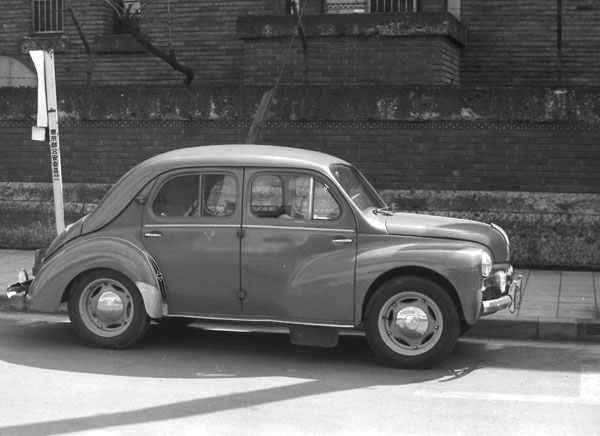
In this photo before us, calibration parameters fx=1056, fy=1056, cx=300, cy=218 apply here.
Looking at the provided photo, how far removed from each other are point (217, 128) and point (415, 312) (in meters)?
5.97

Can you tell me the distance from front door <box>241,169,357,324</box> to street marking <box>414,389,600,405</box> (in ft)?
3.75

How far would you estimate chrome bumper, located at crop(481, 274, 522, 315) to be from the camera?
8133 millimetres

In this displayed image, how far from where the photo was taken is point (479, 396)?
281 inches

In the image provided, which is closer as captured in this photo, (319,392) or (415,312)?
(319,392)

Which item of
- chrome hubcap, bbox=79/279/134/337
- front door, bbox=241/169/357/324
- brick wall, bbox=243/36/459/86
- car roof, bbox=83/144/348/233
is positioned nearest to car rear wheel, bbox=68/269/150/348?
chrome hubcap, bbox=79/279/134/337

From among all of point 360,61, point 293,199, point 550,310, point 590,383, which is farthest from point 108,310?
point 360,61

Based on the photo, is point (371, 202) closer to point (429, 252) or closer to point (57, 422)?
point (429, 252)

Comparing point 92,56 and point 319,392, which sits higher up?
point 92,56

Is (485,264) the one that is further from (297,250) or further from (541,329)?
(541,329)

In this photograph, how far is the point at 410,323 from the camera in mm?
7984

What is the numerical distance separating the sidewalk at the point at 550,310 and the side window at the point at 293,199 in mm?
2149

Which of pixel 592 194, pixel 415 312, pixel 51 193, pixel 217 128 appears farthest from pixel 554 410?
pixel 51 193

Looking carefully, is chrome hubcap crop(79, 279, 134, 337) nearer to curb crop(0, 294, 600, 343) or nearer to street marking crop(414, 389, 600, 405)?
curb crop(0, 294, 600, 343)

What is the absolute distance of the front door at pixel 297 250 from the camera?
8.16 meters
